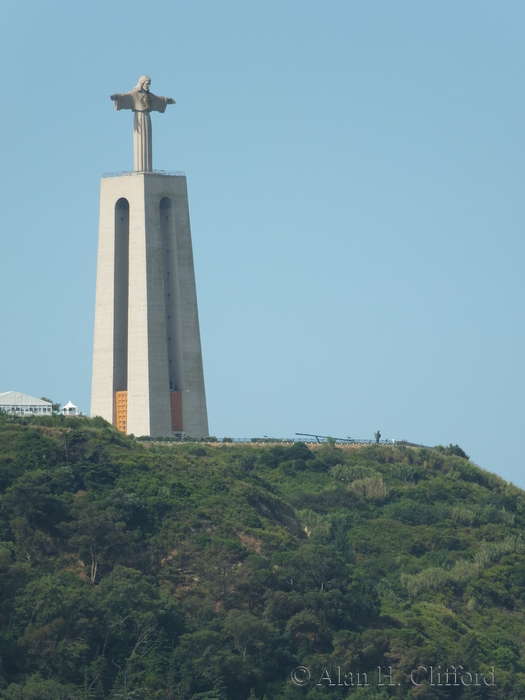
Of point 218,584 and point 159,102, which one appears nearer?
point 218,584

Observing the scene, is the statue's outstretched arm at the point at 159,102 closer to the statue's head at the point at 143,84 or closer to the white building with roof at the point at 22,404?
the statue's head at the point at 143,84

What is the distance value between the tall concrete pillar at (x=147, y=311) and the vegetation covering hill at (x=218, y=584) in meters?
4.82

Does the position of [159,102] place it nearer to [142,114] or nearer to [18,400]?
[142,114]

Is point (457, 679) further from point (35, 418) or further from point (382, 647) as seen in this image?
point (35, 418)

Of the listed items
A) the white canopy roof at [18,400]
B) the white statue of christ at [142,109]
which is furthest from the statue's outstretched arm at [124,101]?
the white canopy roof at [18,400]

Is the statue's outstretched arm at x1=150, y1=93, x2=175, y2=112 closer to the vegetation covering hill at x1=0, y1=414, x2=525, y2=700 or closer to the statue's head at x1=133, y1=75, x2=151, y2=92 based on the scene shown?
the statue's head at x1=133, y1=75, x2=151, y2=92

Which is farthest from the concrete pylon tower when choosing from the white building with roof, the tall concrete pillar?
the white building with roof

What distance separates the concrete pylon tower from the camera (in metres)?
78.4

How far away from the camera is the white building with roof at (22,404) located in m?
77.2

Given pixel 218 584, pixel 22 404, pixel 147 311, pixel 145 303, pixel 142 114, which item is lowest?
pixel 218 584

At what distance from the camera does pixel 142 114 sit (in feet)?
262

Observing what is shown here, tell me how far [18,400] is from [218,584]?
76.5 feet

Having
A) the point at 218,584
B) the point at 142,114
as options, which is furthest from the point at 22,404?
the point at 218,584

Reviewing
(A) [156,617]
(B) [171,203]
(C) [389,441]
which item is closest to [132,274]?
(B) [171,203]
